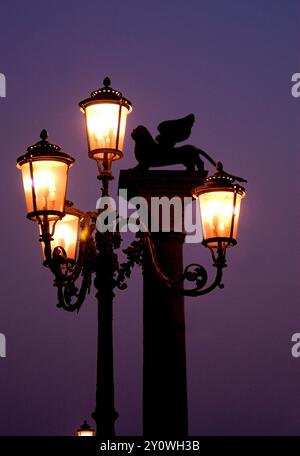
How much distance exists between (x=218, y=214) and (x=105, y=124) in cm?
136

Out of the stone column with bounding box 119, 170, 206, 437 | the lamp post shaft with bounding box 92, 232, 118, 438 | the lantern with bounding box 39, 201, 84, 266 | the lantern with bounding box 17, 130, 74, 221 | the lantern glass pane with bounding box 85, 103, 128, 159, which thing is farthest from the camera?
the stone column with bounding box 119, 170, 206, 437

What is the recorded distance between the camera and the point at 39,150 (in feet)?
25.5

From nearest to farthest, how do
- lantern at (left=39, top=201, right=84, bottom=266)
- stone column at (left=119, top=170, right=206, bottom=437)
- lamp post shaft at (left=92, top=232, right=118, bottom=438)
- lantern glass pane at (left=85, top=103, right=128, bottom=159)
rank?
lamp post shaft at (left=92, top=232, right=118, bottom=438), lantern glass pane at (left=85, top=103, right=128, bottom=159), lantern at (left=39, top=201, right=84, bottom=266), stone column at (left=119, top=170, right=206, bottom=437)

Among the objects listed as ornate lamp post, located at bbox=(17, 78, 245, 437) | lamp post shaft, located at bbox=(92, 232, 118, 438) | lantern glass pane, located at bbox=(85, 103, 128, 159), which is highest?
lantern glass pane, located at bbox=(85, 103, 128, 159)

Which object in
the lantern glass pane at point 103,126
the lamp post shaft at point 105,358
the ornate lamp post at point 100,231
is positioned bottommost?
the lamp post shaft at point 105,358

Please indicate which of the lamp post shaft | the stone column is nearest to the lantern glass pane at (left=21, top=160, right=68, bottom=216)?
the lamp post shaft

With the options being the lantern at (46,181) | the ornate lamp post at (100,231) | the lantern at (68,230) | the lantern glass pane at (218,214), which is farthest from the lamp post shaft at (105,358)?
the lantern at (68,230)

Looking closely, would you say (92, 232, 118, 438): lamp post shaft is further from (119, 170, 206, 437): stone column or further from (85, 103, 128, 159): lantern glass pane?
(119, 170, 206, 437): stone column

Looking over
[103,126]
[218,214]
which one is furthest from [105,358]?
[103,126]

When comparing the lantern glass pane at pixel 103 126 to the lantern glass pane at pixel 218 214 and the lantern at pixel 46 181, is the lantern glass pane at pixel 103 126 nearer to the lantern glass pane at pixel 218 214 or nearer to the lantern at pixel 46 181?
the lantern at pixel 46 181

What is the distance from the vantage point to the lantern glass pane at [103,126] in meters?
8.07

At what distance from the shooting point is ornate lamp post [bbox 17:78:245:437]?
24.9ft

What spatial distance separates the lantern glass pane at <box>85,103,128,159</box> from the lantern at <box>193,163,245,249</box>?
37.6 inches

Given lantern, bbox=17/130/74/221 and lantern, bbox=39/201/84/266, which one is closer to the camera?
lantern, bbox=17/130/74/221
